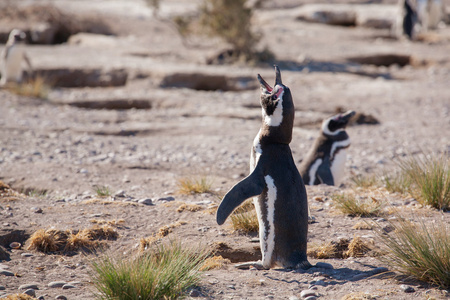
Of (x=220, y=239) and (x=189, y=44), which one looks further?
(x=189, y=44)

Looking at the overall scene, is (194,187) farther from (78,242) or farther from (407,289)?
(407,289)

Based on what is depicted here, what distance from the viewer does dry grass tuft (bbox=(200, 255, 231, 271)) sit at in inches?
139

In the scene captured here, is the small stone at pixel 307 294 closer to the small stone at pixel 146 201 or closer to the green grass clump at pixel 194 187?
the small stone at pixel 146 201

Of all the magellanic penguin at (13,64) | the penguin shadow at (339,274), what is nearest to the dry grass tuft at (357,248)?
the penguin shadow at (339,274)

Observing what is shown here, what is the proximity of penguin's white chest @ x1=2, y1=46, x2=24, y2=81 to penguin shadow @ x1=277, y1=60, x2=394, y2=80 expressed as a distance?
604 centimetres

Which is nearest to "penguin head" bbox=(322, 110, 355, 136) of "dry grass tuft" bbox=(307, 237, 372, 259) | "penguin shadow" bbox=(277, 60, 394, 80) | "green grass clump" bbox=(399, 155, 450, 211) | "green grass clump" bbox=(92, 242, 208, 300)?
"green grass clump" bbox=(399, 155, 450, 211)

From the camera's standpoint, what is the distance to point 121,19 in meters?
19.4

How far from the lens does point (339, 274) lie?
127 inches

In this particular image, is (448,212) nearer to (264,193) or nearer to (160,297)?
(264,193)

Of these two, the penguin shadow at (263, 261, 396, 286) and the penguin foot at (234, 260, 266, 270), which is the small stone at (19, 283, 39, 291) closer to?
the penguin foot at (234, 260, 266, 270)

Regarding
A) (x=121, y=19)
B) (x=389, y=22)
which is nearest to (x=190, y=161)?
(x=121, y=19)

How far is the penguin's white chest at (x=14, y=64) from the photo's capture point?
11.5m

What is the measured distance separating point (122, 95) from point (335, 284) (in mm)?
8179

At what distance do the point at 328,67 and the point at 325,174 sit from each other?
24.7 ft
